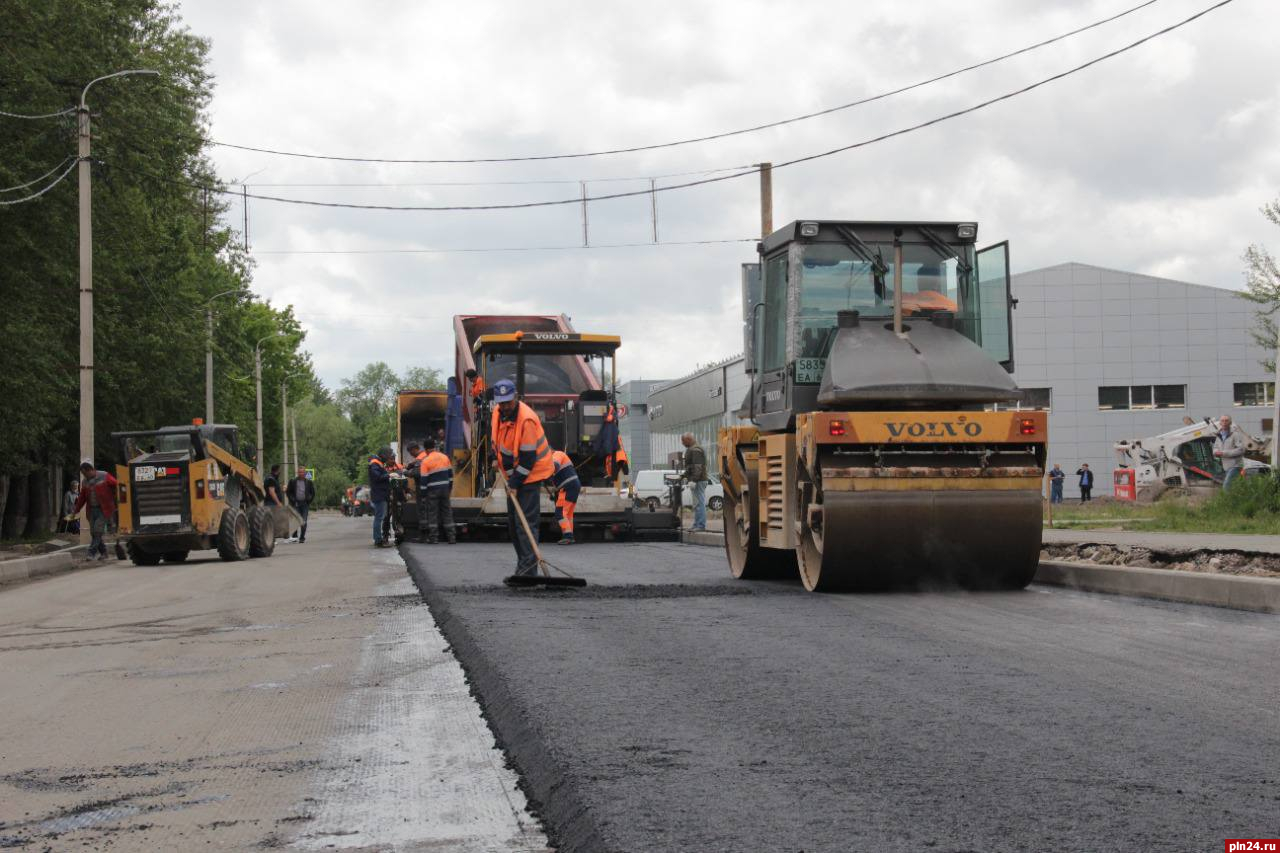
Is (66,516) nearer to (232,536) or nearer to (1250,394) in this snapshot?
(232,536)

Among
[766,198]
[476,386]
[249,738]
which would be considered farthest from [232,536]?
[249,738]

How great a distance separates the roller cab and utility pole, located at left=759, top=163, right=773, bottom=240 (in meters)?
11.5

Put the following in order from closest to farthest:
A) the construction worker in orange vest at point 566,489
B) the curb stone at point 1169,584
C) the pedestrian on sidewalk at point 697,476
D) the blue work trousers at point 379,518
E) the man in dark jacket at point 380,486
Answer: the curb stone at point 1169,584, the construction worker in orange vest at point 566,489, the man in dark jacket at point 380,486, the blue work trousers at point 379,518, the pedestrian on sidewalk at point 697,476

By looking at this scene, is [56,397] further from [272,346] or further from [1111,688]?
[272,346]

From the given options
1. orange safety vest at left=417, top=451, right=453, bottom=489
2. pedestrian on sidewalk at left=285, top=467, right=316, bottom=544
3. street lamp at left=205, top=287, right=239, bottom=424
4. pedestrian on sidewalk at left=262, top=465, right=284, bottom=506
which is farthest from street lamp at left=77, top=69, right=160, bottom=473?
street lamp at left=205, top=287, right=239, bottom=424

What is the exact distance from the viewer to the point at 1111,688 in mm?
6461

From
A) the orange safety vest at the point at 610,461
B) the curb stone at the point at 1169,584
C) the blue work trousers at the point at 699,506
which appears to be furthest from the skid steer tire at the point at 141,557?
the curb stone at the point at 1169,584

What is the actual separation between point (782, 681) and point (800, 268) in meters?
5.86

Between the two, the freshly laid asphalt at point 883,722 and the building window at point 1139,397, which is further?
the building window at point 1139,397

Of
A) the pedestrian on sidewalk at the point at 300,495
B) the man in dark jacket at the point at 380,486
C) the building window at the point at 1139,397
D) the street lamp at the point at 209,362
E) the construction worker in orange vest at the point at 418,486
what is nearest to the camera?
the construction worker in orange vest at the point at 418,486

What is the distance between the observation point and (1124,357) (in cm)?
5444

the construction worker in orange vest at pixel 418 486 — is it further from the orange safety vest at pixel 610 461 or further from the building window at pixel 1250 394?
the building window at pixel 1250 394

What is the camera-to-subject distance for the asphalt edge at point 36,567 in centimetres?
2065

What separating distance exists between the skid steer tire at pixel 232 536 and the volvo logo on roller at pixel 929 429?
45.9ft
